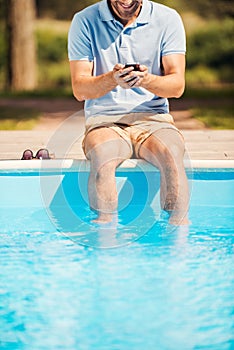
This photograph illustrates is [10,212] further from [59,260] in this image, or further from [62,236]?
[59,260]

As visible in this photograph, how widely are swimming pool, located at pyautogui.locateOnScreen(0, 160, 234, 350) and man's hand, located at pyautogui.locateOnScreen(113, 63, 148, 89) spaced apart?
0.50 m

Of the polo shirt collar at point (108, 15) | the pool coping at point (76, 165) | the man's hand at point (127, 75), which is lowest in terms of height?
the pool coping at point (76, 165)

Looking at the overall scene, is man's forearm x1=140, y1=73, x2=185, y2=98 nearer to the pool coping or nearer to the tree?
the pool coping

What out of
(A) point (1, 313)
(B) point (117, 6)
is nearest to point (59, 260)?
(A) point (1, 313)

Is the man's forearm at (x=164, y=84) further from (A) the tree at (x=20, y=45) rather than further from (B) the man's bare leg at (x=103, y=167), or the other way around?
(A) the tree at (x=20, y=45)

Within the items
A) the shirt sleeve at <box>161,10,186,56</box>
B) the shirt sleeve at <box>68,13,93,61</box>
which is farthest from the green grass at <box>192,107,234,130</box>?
the shirt sleeve at <box>68,13,93,61</box>

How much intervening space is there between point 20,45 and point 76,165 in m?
7.23

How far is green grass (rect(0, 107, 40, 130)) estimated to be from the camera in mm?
6742

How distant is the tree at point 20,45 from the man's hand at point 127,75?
23.9 ft

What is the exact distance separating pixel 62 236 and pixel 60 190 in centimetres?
48

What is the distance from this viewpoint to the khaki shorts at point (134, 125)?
3592 mm

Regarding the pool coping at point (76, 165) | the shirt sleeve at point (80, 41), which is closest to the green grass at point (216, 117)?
the pool coping at point (76, 165)

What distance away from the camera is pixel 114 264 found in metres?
3.08

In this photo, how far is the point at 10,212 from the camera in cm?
381
